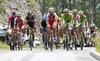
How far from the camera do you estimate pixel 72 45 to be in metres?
15.5

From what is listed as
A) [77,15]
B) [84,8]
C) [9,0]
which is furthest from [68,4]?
[77,15]

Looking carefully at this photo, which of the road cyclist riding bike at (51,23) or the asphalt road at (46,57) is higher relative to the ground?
the road cyclist riding bike at (51,23)

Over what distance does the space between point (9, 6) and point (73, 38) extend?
624 inches

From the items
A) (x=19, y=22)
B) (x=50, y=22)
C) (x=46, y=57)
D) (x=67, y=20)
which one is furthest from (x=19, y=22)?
(x=46, y=57)

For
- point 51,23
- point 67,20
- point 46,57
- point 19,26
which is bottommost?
point 46,57

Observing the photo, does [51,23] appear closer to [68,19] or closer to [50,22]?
[50,22]

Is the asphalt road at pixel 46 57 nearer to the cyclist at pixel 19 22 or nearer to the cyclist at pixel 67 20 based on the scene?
the cyclist at pixel 67 20

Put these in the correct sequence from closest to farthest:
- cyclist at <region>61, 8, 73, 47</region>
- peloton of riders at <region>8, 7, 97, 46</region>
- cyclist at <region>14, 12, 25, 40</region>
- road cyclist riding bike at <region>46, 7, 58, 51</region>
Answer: road cyclist riding bike at <region>46, 7, 58, 51</region> → peloton of riders at <region>8, 7, 97, 46</region> → cyclist at <region>61, 8, 73, 47</region> → cyclist at <region>14, 12, 25, 40</region>

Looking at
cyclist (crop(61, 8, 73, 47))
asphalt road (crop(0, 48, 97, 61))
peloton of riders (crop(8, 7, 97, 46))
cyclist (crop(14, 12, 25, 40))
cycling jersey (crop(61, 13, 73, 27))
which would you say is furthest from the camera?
cyclist (crop(14, 12, 25, 40))

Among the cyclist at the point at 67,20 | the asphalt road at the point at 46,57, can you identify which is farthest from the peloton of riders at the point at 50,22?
the asphalt road at the point at 46,57

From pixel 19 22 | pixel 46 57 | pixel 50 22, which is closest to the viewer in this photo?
pixel 46 57

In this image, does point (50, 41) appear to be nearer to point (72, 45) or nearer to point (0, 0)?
point (72, 45)

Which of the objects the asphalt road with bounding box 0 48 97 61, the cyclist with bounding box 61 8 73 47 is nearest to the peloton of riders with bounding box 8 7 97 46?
the cyclist with bounding box 61 8 73 47

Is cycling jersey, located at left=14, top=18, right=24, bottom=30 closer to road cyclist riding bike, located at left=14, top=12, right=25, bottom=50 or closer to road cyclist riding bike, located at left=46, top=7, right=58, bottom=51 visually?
road cyclist riding bike, located at left=14, top=12, right=25, bottom=50
